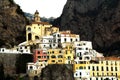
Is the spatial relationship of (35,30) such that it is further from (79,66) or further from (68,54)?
(79,66)

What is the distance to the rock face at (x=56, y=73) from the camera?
413 ft

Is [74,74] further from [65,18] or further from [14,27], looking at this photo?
[65,18]

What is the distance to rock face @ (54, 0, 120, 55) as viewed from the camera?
169m

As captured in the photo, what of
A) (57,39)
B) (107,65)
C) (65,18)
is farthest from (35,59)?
(65,18)

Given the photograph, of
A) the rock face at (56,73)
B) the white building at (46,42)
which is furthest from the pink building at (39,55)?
the rock face at (56,73)

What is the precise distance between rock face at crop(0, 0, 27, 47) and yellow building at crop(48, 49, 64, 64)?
62.0 ft

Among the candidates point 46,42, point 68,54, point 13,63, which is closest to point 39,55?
point 13,63

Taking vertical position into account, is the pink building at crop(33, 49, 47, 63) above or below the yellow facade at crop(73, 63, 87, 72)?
above

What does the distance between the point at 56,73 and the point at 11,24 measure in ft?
120

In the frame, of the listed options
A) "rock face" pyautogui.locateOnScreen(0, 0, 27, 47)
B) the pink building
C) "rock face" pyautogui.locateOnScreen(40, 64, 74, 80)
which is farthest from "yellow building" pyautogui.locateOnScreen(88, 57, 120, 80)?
"rock face" pyautogui.locateOnScreen(0, 0, 27, 47)

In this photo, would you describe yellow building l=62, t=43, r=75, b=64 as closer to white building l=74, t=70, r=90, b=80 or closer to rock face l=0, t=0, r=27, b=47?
white building l=74, t=70, r=90, b=80

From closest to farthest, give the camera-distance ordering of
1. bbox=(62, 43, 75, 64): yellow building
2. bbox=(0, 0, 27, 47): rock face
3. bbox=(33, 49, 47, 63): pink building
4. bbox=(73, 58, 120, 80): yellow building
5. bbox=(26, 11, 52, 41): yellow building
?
bbox=(73, 58, 120, 80): yellow building → bbox=(62, 43, 75, 64): yellow building → bbox=(33, 49, 47, 63): pink building → bbox=(0, 0, 27, 47): rock face → bbox=(26, 11, 52, 41): yellow building

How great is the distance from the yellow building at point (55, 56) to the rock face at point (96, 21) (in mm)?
33358

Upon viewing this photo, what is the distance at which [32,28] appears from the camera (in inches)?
6033
